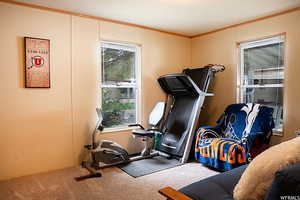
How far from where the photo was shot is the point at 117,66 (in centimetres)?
400

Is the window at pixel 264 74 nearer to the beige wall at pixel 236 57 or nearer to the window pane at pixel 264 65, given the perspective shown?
the window pane at pixel 264 65

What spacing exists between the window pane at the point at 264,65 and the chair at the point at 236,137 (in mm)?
595

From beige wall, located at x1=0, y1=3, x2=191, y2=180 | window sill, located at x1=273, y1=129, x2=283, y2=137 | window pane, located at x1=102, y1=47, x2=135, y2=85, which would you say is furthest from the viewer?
window pane, located at x1=102, y1=47, x2=135, y2=85

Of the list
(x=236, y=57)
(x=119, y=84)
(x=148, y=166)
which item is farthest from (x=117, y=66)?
(x=236, y=57)

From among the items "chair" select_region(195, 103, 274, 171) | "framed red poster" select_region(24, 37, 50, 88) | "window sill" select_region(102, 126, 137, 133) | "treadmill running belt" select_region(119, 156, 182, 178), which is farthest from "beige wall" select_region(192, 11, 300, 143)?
"framed red poster" select_region(24, 37, 50, 88)

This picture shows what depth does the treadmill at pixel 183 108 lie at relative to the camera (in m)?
3.73

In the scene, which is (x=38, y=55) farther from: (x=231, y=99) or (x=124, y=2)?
(x=231, y=99)

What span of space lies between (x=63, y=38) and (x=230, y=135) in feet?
10.2

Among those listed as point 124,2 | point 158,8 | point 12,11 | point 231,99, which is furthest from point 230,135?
point 12,11

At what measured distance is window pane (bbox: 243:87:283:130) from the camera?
3.54m

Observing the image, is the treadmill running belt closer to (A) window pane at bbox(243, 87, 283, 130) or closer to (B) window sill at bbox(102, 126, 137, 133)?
(B) window sill at bbox(102, 126, 137, 133)

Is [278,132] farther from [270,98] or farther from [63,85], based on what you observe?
[63,85]

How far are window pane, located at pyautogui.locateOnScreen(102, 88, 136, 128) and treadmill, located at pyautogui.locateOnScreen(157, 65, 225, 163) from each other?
2.15ft

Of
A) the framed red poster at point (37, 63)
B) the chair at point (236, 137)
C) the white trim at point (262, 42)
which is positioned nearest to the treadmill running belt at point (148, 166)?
the chair at point (236, 137)
